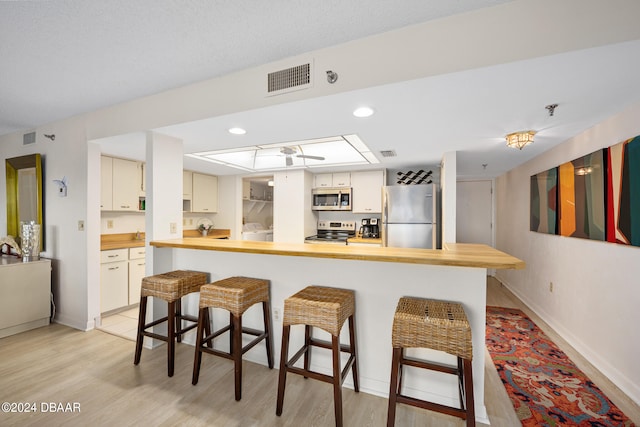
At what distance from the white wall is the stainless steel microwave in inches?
105

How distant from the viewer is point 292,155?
3.69m

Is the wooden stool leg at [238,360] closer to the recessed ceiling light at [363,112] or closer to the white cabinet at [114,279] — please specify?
the recessed ceiling light at [363,112]

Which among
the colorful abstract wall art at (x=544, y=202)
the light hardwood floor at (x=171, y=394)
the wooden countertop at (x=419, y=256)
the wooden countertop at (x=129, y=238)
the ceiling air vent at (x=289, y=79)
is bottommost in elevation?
the light hardwood floor at (x=171, y=394)

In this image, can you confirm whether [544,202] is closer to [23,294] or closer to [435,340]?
[435,340]

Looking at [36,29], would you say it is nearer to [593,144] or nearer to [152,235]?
[152,235]

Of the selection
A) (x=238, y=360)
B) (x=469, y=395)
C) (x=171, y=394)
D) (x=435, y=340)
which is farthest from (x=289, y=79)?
(x=171, y=394)

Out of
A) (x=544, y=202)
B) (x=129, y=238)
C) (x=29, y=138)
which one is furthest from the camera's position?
(x=129, y=238)

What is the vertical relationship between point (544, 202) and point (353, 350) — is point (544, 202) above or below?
above

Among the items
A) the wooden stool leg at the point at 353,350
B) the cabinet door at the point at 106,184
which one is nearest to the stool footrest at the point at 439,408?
the wooden stool leg at the point at 353,350

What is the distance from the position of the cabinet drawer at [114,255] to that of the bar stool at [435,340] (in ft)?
11.6

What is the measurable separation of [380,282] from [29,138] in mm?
4579

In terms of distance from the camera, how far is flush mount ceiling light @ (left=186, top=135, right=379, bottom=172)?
11.2ft

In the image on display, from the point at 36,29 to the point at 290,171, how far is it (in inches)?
132

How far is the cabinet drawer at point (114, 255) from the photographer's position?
331cm
